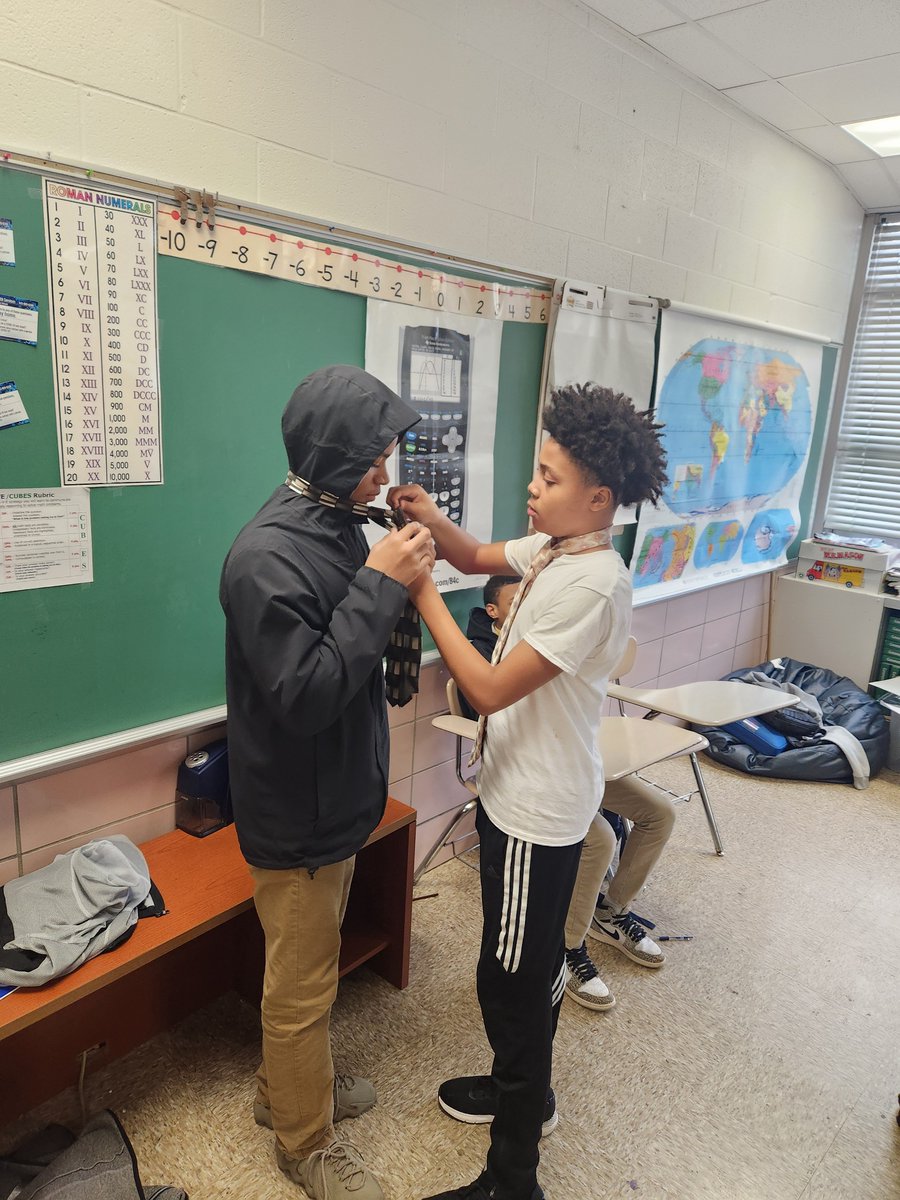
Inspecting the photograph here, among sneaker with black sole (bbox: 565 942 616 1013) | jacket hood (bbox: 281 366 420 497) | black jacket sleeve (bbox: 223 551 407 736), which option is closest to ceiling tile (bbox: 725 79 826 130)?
jacket hood (bbox: 281 366 420 497)

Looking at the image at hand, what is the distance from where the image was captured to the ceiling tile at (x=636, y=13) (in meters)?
2.37

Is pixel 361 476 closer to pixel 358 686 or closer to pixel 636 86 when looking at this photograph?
pixel 358 686

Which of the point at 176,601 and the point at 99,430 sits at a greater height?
the point at 99,430

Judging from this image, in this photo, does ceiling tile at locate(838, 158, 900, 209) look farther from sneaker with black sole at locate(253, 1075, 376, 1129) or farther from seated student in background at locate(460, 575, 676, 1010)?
sneaker with black sole at locate(253, 1075, 376, 1129)

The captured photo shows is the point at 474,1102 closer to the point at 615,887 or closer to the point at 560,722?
the point at 615,887

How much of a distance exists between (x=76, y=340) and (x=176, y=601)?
587 mm

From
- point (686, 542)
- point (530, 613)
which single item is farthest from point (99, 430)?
point (686, 542)

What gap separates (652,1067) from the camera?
1909mm

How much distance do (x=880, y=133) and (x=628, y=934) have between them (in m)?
3.44

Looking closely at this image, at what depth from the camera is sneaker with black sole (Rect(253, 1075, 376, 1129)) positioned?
1.66 meters

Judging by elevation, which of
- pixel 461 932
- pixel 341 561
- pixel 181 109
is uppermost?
pixel 181 109

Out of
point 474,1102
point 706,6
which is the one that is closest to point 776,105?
point 706,6

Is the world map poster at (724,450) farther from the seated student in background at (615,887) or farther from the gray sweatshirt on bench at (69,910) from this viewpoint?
the gray sweatshirt on bench at (69,910)

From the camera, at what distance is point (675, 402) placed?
10.3 feet
